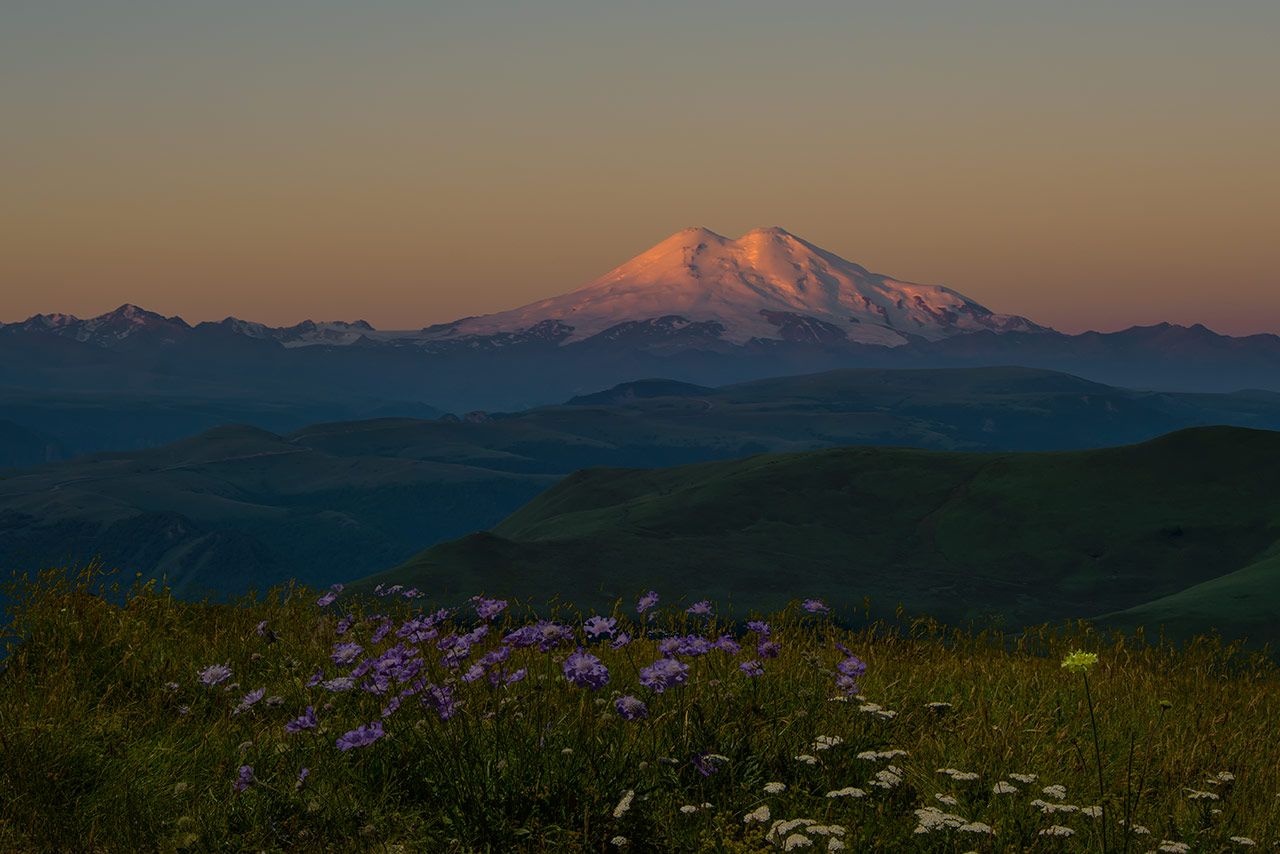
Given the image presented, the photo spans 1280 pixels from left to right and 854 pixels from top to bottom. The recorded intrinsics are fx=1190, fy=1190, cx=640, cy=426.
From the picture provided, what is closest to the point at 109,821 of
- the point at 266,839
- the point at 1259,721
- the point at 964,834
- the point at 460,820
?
the point at 266,839

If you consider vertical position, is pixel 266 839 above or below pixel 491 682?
below

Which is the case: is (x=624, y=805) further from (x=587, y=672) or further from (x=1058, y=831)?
(x=1058, y=831)

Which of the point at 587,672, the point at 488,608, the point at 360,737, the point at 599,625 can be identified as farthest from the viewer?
the point at 488,608

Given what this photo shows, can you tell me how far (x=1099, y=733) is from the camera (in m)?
9.70

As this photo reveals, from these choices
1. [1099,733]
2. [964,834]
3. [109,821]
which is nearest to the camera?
[964,834]

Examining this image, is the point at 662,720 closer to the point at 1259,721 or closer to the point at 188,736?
the point at 188,736

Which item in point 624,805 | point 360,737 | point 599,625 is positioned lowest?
point 624,805

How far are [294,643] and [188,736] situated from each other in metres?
2.61

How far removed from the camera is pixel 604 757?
8.19 m

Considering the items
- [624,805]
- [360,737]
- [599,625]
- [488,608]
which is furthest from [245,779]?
[599,625]

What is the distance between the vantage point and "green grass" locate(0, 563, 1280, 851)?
781 cm

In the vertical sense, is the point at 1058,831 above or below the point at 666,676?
below

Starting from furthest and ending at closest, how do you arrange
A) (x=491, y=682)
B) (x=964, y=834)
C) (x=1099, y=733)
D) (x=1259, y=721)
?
(x=1259, y=721), (x=1099, y=733), (x=491, y=682), (x=964, y=834)

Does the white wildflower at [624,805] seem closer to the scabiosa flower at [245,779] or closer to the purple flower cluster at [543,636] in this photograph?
the purple flower cluster at [543,636]
